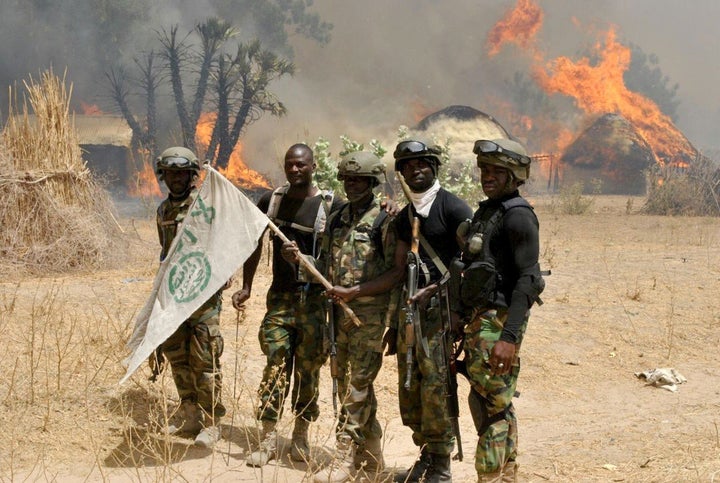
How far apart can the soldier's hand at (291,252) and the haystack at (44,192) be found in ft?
22.0

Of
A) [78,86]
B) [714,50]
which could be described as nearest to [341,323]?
[78,86]

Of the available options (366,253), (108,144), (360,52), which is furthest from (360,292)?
(360,52)

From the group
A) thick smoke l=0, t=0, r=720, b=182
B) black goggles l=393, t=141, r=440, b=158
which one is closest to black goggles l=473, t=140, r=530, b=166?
black goggles l=393, t=141, r=440, b=158

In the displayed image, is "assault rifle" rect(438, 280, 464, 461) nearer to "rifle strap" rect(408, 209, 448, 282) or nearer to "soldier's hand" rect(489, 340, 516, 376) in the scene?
"rifle strap" rect(408, 209, 448, 282)

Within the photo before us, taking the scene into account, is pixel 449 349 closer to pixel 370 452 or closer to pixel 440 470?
pixel 440 470

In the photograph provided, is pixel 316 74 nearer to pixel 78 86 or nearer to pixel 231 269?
pixel 78 86

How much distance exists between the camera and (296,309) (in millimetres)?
5016

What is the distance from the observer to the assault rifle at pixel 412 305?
171 inches

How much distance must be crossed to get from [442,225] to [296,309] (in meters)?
1.15

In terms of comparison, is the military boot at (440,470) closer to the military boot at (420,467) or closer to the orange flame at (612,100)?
the military boot at (420,467)

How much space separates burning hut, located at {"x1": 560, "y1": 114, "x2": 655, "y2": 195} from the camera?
29.0 meters

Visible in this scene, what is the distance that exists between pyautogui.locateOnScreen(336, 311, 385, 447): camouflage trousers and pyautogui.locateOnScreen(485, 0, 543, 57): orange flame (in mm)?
31708

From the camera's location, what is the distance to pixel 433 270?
4.46m

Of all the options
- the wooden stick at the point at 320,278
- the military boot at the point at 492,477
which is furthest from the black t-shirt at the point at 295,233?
the military boot at the point at 492,477
